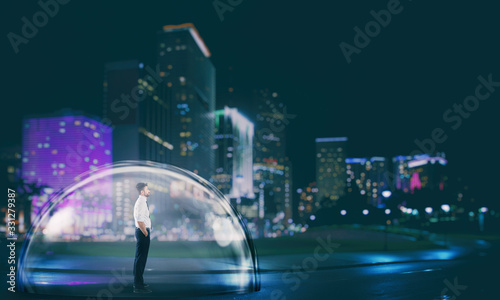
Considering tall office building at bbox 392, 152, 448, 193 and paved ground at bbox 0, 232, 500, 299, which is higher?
tall office building at bbox 392, 152, 448, 193

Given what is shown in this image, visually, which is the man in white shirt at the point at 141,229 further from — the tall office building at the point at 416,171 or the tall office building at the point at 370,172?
the tall office building at the point at 370,172

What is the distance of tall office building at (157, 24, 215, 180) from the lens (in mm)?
173375

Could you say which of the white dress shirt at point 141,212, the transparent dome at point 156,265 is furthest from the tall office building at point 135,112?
the white dress shirt at point 141,212

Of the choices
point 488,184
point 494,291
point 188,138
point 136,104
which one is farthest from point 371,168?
point 494,291

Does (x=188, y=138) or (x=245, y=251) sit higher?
(x=188, y=138)

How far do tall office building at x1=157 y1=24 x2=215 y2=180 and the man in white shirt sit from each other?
157 metres

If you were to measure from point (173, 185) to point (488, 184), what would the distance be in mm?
55675

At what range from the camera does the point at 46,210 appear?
978 centimetres

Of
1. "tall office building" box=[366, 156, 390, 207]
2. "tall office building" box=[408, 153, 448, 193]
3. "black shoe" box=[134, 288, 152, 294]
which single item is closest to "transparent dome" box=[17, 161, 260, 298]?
"black shoe" box=[134, 288, 152, 294]

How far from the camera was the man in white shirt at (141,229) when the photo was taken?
8308mm

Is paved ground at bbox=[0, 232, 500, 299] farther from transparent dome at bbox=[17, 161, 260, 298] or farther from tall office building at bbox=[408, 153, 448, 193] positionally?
tall office building at bbox=[408, 153, 448, 193]

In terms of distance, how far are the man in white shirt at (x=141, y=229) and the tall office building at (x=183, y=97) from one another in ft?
516

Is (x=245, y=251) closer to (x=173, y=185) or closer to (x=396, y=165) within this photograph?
(x=173, y=185)

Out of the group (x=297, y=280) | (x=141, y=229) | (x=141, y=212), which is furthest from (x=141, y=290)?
(x=297, y=280)
